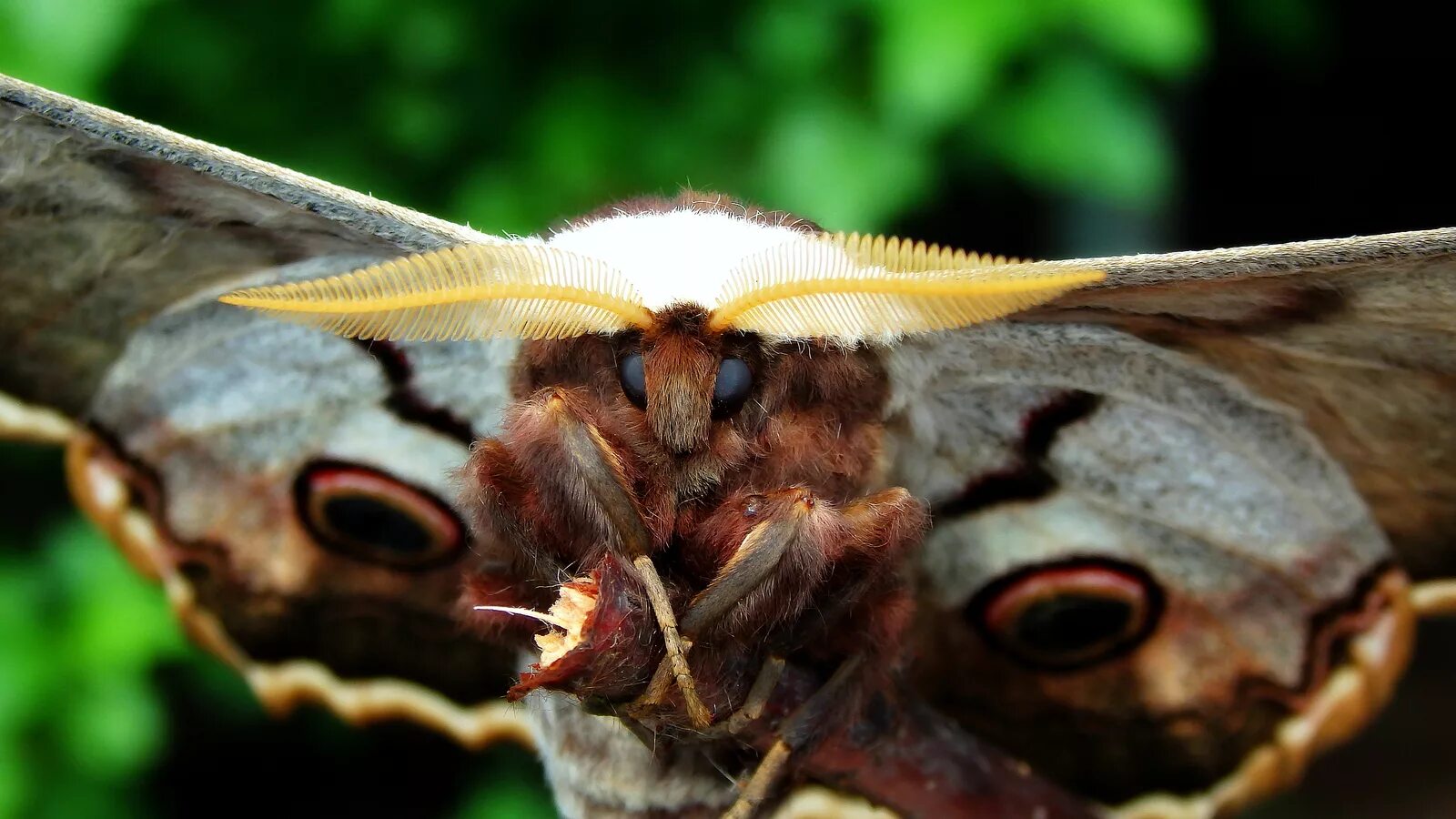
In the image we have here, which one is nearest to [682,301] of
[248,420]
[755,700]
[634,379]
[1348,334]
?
[634,379]

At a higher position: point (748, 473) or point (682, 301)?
point (682, 301)

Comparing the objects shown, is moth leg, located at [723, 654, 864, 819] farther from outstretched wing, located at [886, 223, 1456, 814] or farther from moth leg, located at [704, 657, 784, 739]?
outstretched wing, located at [886, 223, 1456, 814]

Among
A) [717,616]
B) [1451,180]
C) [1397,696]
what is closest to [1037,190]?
[1451,180]

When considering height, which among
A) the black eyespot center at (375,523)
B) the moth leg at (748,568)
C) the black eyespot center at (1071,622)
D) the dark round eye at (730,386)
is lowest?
the black eyespot center at (1071,622)

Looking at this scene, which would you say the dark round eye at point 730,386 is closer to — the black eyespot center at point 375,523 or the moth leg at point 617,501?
the moth leg at point 617,501

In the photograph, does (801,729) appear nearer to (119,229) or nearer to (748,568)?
(748,568)

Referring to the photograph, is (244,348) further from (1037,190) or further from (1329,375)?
(1037,190)

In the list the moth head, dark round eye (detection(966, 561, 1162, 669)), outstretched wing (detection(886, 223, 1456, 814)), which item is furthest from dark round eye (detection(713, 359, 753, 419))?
dark round eye (detection(966, 561, 1162, 669))

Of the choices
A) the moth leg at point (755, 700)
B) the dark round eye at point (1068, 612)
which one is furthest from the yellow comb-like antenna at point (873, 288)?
the dark round eye at point (1068, 612)
